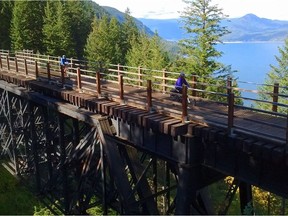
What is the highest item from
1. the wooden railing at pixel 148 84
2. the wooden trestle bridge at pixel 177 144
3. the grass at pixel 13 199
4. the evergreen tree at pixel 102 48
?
the evergreen tree at pixel 102 48

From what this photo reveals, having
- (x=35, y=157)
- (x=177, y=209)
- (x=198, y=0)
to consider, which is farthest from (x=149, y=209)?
(x=198, y=0)

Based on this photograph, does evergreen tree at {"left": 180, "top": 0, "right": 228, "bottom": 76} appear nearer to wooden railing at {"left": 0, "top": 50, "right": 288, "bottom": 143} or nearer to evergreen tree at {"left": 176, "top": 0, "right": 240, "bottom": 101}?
evergreen tree at {"left": 176, "top": 0, "right": 240, "bottom": 101}

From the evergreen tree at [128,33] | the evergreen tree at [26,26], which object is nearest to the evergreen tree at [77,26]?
the evergreen tree at [128,33]

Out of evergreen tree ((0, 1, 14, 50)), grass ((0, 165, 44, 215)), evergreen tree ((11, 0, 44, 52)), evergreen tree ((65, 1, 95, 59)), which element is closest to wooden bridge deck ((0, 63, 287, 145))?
grass ((0, 165, 44, 215))

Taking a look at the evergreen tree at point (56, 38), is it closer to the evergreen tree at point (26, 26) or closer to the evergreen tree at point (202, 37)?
the evergreen tree at point (26, 26)

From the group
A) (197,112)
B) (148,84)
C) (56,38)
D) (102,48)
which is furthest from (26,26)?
(197,112)

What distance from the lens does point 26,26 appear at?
169 feet

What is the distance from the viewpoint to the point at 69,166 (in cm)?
1273

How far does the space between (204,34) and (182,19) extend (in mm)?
3201

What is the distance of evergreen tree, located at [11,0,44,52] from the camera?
164ft

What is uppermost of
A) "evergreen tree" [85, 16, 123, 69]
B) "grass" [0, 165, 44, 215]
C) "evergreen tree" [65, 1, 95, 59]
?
"evergreen tree" [65, 1, 95, 59]

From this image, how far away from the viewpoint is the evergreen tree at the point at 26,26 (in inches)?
1972

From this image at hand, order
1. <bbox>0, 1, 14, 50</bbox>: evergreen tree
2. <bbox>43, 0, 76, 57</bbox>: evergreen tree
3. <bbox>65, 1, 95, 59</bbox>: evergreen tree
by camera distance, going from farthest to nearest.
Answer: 1. <bbox>65, 1, 95, 59</bbox>: evergreen tree
2. <bbox>0, 1, 14, 50</bbox>: evergreen tree
3. <bbox>43, 0, 76, 57</bbox>: evergreen tree

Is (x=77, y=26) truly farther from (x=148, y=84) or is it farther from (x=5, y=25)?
(x=148, y=84)
